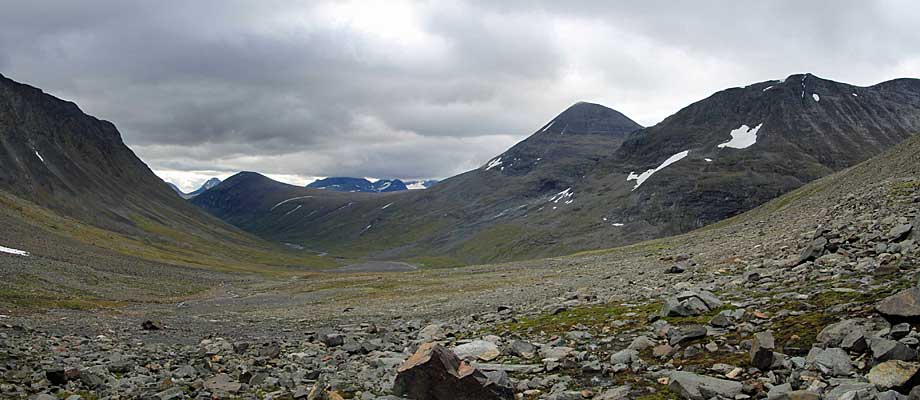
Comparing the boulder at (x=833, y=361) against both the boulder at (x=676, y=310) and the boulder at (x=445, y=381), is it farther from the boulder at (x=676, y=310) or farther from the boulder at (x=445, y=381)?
the boulder at (x=676, y=310)

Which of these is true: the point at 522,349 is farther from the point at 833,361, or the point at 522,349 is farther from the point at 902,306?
the point at 902,306

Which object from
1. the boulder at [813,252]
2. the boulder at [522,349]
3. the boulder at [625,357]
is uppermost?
the boulder at [813,252]

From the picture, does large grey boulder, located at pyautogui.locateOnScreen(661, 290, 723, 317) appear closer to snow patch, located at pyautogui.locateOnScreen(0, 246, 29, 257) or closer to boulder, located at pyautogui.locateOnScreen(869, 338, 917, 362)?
boulder, located at pyautogui.locateOnScreen(869, 338, 917, 362)

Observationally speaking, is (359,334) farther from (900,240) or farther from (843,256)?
(900,240)

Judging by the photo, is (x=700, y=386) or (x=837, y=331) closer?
(x=700, y=386)

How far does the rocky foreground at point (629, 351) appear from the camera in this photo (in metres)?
11.9

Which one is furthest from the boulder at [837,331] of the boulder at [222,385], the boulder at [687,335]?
the boulder at [222,385]

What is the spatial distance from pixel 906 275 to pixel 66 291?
83.9m

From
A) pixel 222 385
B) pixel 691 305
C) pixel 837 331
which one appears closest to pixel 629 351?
pixel 691 305

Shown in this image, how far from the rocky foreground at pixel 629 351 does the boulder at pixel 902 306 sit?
24 mm

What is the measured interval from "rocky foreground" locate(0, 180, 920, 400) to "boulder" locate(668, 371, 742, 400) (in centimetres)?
3

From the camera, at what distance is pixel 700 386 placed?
39.4ft

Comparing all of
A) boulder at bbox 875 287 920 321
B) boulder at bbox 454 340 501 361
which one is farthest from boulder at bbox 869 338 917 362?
boulder at bbox 454 340 501 361

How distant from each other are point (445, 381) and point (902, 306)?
10338mm
